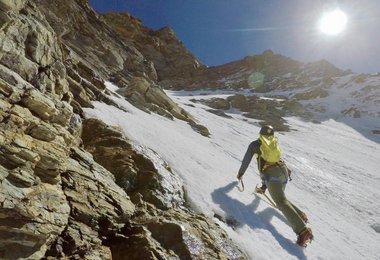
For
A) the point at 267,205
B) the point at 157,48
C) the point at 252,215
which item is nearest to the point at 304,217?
the point at 267,205

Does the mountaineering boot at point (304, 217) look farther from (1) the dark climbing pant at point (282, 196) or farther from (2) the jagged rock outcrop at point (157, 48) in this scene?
(2) the jagged rock outcrop at point (157, 48)

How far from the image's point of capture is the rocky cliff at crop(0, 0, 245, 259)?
535 cm

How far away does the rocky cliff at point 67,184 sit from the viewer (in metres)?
5.35

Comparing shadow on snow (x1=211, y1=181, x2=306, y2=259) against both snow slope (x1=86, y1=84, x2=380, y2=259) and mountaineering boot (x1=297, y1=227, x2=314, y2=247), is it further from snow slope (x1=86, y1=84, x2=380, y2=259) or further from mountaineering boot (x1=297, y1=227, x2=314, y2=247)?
mountaineering boot (x1=297, y1=227, x2=314, y2=247)

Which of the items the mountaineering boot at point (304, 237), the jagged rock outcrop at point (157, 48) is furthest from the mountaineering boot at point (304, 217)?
the jagged rock outcrop at point (157, 48)

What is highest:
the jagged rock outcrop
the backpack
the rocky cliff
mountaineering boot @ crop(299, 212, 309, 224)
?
the jagged rock outcrop

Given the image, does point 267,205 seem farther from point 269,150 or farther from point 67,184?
point 67,184

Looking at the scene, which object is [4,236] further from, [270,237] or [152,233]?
[270,237]

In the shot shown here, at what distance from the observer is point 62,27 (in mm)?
43312

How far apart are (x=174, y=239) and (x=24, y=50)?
23.3ft

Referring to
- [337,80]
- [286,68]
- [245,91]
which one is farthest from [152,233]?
[286,68]

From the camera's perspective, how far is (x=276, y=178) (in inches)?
414

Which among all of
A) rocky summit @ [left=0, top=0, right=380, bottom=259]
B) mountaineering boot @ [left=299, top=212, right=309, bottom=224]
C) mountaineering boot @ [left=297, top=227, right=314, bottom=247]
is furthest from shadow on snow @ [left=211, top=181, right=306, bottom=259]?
rocky summit @ [left=0, top=0, right=380, bottom=259]

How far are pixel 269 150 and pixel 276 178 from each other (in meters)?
1.00
